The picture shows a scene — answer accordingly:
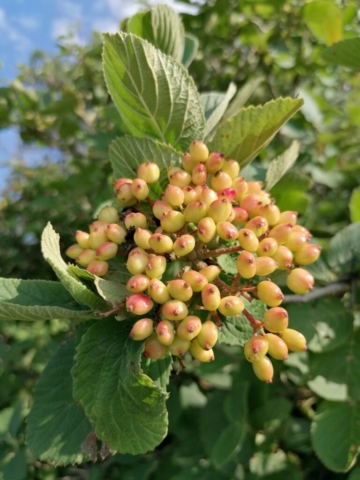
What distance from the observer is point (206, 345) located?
1.04 meters

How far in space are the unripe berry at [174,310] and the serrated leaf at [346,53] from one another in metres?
0.93

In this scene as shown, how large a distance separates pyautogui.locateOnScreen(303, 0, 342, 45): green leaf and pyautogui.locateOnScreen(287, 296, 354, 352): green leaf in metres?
1.46

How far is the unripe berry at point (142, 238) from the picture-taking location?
44.2 inches

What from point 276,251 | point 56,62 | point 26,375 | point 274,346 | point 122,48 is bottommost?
point 26,375

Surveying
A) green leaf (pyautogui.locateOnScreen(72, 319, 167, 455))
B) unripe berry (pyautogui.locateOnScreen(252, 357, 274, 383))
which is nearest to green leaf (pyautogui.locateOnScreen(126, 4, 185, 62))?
green leaf (pyautogui.locateOnScreen(72, 319, 167, 455))

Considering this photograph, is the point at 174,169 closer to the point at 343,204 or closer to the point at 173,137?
the point at 173,137

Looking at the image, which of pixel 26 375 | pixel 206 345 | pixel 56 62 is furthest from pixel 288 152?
pixel 56 62

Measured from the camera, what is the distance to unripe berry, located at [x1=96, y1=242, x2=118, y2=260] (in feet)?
3.82

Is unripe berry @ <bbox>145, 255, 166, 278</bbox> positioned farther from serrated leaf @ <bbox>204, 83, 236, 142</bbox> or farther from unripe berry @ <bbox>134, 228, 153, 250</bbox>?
serrated leaf @ <bbox>204, 83, 236, 142</bbox>

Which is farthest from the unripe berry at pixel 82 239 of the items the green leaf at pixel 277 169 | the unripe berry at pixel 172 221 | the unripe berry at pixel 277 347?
the green leaf at pixel 277 169

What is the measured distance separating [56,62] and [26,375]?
10.6ft

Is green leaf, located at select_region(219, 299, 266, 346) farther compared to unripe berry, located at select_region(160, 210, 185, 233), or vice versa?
green leaf, located at select_region(219, 299, 266, 346)

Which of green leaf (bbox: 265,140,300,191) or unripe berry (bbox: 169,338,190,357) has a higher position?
green leaf (bbox: 265,140,300,191)

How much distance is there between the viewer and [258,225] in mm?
1140
